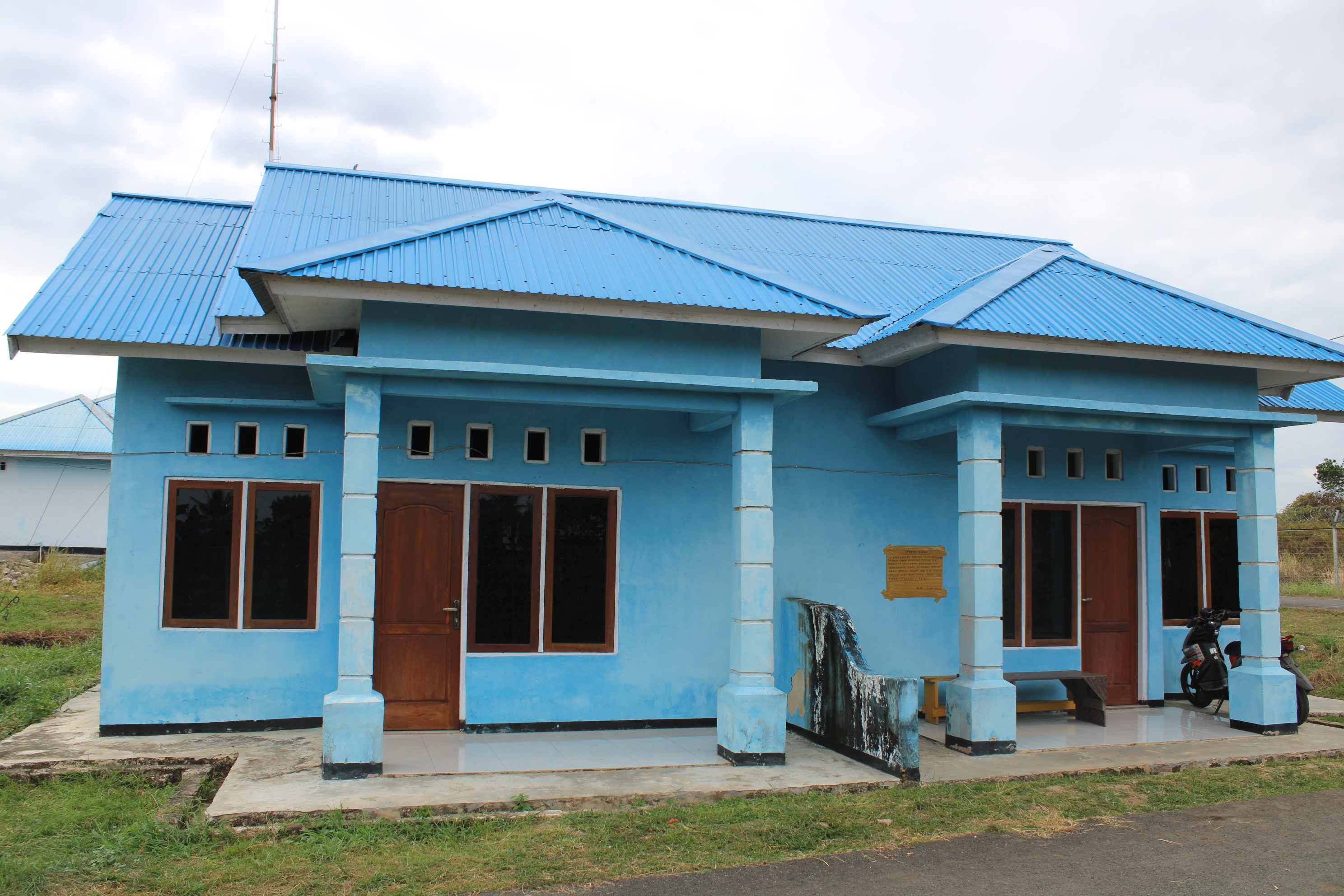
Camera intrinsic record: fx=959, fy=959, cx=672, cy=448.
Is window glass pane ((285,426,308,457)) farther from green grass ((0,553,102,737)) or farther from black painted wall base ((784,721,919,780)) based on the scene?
black painted wall base ((784,721,919,780))

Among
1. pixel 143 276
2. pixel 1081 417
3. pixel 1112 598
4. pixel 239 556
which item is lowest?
pixel 1112 598

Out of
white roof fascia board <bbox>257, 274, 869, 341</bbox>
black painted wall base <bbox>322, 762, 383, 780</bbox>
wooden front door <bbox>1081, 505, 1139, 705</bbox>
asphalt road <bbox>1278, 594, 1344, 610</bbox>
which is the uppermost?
white roof fascia board <bbox>257, 274, 869, 341</bbox>

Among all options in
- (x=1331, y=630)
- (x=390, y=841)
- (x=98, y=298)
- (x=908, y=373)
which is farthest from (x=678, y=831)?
(x=1331, y=630)

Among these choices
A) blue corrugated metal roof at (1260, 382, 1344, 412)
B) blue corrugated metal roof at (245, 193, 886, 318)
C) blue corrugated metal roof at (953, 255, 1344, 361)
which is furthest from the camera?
blue corrugated metal roof at (1260, 382, 1344, 412)

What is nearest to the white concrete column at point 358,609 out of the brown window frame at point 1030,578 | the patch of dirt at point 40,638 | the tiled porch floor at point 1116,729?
the tiled porch floor at point 1116,729

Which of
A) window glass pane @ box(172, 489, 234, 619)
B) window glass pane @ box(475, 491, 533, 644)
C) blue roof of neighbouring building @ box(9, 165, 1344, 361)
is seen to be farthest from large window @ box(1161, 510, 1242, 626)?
window glass pane @ box(172, 489, 234, 619)

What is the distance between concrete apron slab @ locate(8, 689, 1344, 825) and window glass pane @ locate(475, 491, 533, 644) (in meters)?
1.67

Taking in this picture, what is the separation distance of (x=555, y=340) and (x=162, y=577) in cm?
398

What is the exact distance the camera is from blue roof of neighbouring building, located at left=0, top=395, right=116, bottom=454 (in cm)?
2284

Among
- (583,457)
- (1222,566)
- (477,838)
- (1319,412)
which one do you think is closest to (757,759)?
(477,838)

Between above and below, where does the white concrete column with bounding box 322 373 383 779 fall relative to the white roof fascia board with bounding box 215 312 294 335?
below

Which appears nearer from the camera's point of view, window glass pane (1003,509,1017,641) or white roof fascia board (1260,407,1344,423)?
window glass pane (1003,509,1017,641)

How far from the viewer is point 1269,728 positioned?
8.80 m

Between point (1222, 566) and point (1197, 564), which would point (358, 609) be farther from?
point (1222, 566)
